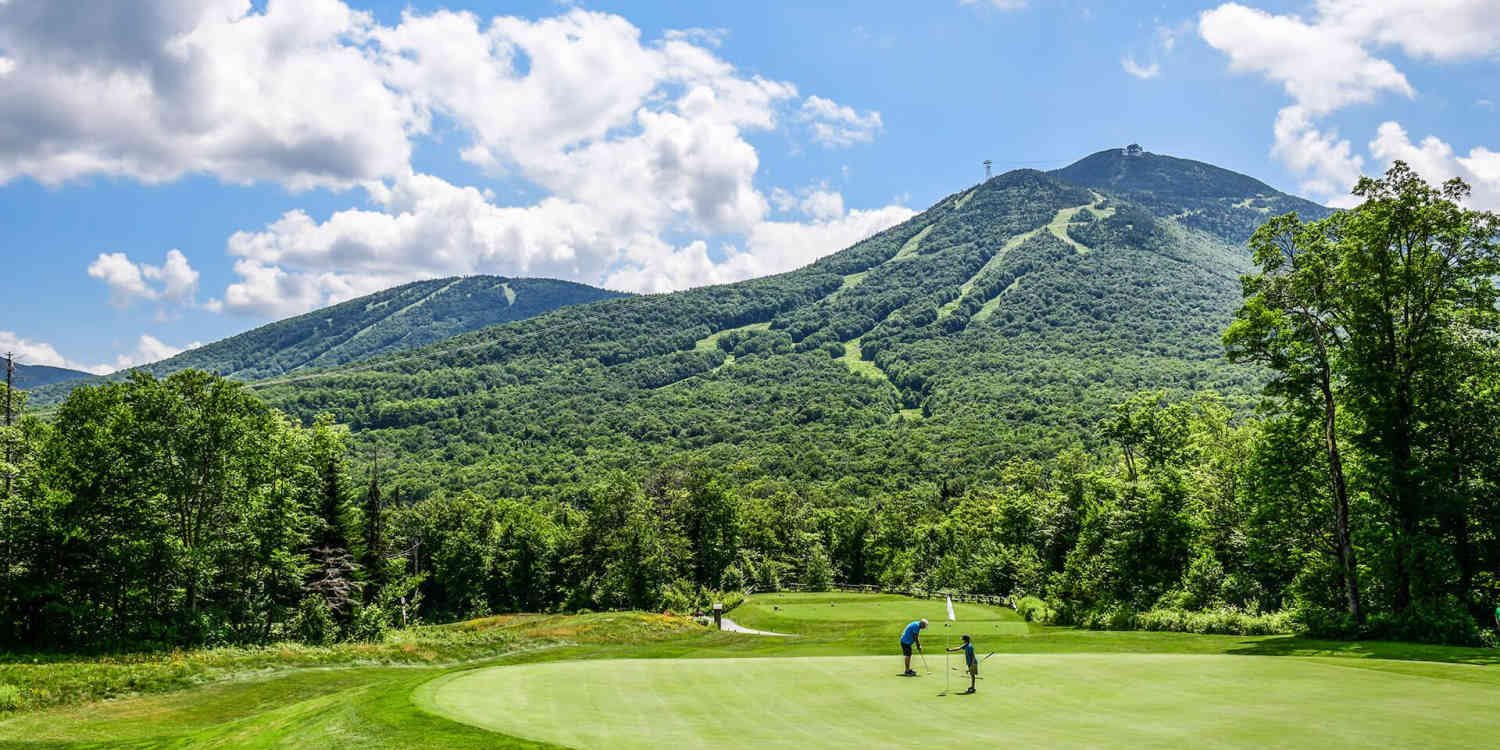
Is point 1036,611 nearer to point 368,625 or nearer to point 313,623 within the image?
point 368,625

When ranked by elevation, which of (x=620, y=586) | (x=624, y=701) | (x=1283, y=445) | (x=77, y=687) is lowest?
(x=620, y=586)

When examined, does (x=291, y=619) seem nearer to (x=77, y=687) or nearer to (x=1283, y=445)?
(x=77, y=687)

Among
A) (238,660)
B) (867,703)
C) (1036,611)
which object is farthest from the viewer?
(1036,611)

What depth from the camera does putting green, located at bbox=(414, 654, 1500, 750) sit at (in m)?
12.0

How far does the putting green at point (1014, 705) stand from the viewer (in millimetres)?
12016

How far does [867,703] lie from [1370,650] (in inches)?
682

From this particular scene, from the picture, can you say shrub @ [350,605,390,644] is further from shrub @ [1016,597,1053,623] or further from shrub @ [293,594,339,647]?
shrub @ [1016,597,1053,623]

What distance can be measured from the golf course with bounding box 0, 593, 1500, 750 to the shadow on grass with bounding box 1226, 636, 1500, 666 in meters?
0.09

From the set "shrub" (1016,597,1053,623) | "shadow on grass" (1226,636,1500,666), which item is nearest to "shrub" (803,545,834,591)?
"shrub" (1016,597,1053,623)

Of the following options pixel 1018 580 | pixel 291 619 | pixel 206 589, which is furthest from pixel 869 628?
pixel 206 589

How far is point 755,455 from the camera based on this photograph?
618 feet

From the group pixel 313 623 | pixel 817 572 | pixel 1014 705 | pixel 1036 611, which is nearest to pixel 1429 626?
pixel 1014 705

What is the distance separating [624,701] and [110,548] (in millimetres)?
31306

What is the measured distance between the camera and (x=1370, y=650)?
23.4m
